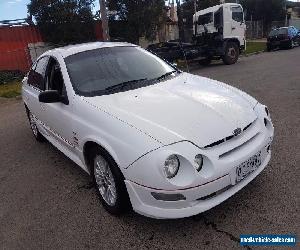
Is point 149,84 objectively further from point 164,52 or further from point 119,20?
point 119,20

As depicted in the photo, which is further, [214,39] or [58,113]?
[214,39]

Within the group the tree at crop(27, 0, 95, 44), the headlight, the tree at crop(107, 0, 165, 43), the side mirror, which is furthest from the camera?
the tree at crop(107, 0, 165, 43)

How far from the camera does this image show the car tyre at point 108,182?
10.7 feet

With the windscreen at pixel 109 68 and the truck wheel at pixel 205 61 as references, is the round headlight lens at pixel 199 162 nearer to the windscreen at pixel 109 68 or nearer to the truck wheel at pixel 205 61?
the windscreen at pixel 109 68

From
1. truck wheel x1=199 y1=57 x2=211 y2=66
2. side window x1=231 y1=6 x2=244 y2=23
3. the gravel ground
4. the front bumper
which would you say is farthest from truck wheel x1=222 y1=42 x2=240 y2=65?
the front bumper

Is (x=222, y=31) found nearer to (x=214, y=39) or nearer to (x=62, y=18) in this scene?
(x=214, y=39)

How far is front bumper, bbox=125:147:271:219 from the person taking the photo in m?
2.93

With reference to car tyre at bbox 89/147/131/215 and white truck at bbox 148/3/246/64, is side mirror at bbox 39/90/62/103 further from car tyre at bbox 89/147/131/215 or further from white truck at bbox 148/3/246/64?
white truck at bbox 148/3/246/64

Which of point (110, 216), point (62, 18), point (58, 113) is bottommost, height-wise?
point (110, 216)

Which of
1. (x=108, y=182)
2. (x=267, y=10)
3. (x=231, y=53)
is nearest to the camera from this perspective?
(x=108, y=182)

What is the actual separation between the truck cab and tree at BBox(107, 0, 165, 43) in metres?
4.61

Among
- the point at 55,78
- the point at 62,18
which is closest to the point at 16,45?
the point at 62,18

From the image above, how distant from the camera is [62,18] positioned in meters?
20.1

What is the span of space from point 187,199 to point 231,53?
15.0 meters
